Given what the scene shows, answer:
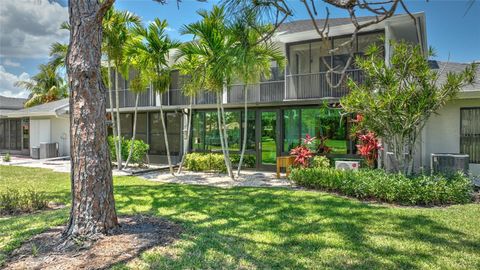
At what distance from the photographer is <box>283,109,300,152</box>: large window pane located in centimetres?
1303

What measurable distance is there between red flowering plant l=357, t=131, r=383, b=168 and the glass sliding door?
13.6 feet

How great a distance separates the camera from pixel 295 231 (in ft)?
17.0

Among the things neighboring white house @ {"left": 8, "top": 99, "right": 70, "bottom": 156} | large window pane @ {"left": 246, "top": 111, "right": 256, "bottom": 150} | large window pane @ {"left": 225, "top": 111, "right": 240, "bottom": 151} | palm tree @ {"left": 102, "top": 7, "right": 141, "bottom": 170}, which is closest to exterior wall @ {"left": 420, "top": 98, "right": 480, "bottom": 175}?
large window pane @ {"left": 246, "top": 111, "right": 256, "bottom": 150}

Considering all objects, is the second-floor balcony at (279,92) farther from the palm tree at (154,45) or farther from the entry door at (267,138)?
the palm tree at (154,45)

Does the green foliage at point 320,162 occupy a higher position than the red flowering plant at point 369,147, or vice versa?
the red flowering plant at point 369,147

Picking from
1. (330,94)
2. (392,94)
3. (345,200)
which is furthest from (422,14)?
(345,200)

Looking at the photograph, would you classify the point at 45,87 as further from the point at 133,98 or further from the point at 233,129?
the point at 233,129

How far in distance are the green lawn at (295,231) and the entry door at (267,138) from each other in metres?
5.31

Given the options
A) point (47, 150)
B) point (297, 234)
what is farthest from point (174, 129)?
point (297, 234)

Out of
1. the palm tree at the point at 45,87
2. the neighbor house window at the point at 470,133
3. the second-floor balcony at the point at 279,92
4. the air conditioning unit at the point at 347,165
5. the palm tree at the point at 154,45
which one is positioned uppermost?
the palm tree at the point at 45,87

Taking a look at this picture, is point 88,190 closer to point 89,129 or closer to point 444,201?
point 89,129

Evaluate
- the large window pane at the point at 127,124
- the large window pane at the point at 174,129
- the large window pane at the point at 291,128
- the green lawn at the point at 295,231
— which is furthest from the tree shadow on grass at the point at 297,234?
the large window pane at the point at 127,124

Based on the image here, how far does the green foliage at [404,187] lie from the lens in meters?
7.20

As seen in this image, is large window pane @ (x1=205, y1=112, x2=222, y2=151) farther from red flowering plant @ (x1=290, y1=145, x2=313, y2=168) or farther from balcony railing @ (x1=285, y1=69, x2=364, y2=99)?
red flowering plant @ (x1=290, y1=145, x2=313, y2=168)
